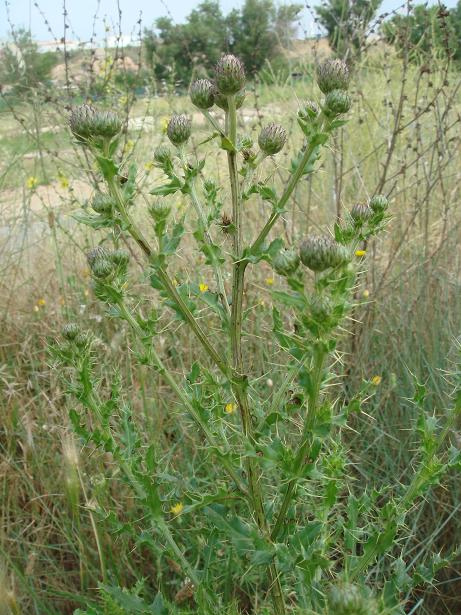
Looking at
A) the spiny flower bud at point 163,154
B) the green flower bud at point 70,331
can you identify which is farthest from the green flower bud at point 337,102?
the green flower bud at point 70,331

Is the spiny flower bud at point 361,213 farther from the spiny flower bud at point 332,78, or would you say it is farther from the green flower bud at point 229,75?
the green flower bud at point 229,75

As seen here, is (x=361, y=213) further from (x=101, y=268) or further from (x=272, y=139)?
(x=101, y=268)

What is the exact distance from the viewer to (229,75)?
1302mm

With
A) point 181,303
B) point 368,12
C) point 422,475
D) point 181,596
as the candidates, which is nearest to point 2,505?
point 181,596

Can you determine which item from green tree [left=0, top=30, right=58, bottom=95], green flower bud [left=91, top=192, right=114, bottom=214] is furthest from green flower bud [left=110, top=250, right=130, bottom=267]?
green tree [left=0, top=30, right=58, bottom=95]

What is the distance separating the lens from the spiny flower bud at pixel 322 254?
1.13 m

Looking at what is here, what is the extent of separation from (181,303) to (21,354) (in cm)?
208

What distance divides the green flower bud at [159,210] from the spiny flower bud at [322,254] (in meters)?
0.31

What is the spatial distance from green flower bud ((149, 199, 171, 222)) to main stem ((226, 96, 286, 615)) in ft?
0.46

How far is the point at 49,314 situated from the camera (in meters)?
3.36

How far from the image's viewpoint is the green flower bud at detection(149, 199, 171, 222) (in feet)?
4.25

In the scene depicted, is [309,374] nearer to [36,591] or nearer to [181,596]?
[181,596]

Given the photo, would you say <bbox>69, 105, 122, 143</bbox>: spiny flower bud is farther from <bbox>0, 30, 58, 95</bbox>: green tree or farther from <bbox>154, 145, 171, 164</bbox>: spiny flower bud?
<bbox>0, 30, 58, 95</bbox>: green tree

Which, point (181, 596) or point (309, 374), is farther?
point (181, 596)
